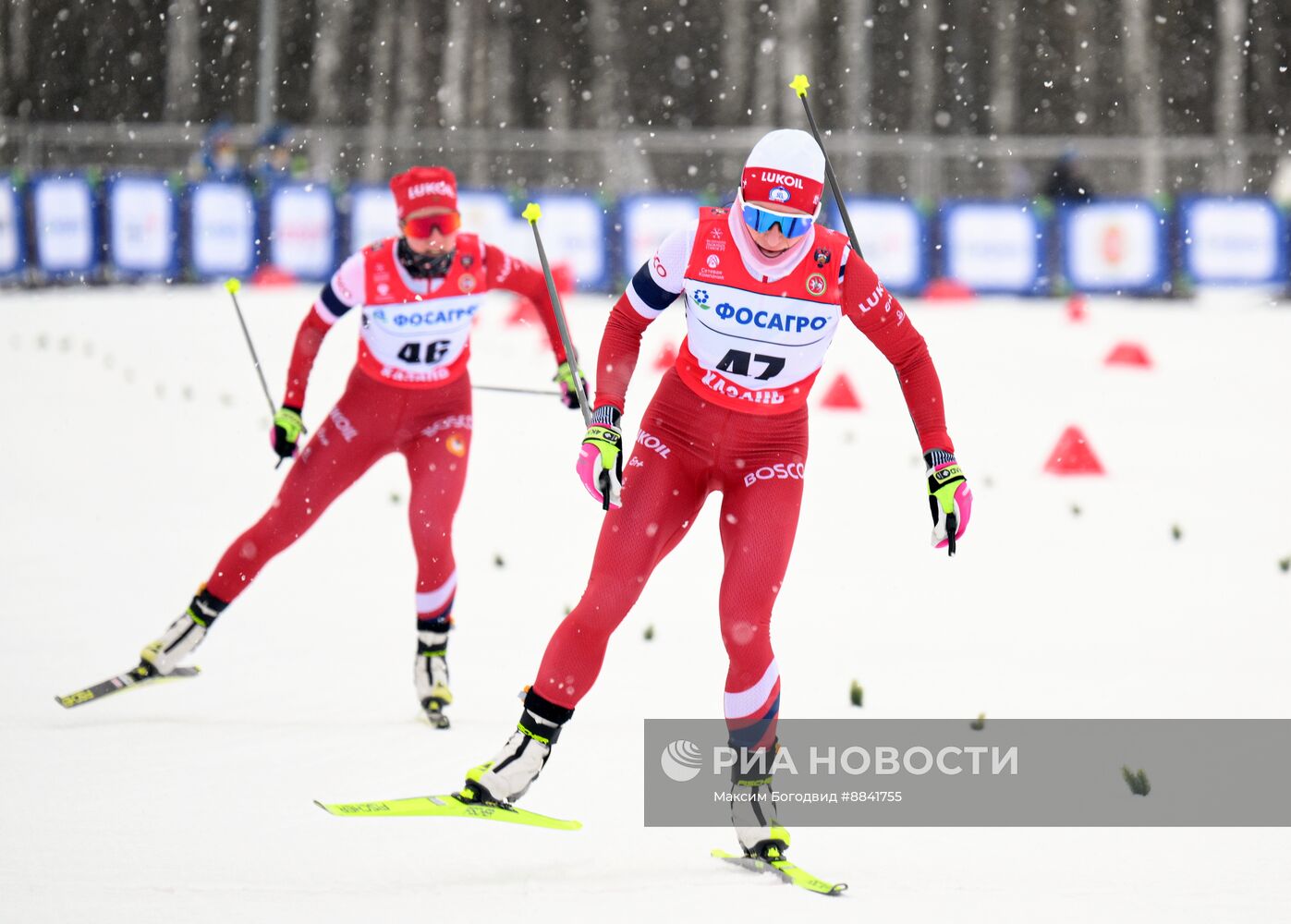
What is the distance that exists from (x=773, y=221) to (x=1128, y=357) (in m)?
12.3

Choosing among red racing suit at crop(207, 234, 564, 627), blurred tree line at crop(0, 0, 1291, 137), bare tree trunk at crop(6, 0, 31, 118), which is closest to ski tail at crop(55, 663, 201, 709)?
red racing suit at crop(207, 234, 564, 627)

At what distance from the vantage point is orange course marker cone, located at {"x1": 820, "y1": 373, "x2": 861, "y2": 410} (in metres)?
14.4

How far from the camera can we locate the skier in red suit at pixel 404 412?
7.06 m

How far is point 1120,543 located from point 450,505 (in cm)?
486

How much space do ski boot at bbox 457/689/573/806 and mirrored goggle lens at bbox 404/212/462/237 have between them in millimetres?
2444

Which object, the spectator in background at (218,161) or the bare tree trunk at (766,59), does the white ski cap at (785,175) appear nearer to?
the spectator in background at (218,161)

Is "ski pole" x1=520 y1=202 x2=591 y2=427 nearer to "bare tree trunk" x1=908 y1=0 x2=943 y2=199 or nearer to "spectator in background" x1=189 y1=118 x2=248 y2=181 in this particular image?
"spectator in background" x1=189 y1=118 x2=248 y2=181

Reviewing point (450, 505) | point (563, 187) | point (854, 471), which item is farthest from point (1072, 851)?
point (563, 187)

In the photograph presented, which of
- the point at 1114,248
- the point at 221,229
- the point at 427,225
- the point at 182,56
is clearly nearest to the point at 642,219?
the point at 221,229

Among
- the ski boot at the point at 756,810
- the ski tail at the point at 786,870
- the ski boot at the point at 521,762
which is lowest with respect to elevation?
the ski tail at the point at 786,870

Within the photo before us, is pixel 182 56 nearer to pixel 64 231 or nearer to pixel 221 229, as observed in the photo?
pixel 64 231

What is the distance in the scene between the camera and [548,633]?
8523 millimetres

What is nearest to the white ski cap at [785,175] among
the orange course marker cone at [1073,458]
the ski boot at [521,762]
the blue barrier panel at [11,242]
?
the ski boot at [521,762]

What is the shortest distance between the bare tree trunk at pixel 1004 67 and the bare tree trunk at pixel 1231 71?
15.5 ft
